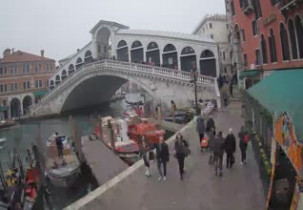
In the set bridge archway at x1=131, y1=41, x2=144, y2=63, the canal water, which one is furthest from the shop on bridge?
bridge archway at x1=131, y1=41, x2=144, y2=63

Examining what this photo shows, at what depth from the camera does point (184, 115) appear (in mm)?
23266

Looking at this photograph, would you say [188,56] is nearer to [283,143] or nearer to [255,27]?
[255,27]

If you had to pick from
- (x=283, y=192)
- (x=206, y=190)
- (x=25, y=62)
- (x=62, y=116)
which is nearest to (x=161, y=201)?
(x=206, y=190)

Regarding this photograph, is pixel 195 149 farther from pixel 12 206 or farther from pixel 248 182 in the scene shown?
pixel 12 206

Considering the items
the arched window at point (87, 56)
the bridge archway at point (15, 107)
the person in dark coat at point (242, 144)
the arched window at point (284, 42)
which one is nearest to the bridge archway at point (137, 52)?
the arched window at point (87, 56)

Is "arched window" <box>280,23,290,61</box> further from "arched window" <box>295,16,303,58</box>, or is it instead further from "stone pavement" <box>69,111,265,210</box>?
"stone pavement" <box>69,111,265,210</box>

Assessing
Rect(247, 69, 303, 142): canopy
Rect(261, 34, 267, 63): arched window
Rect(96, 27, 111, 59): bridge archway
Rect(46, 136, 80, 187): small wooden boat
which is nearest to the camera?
Rect(247, 69, 303, 142): canopy

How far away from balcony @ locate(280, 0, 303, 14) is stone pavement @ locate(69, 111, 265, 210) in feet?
14.4

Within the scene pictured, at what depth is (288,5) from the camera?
400 inches

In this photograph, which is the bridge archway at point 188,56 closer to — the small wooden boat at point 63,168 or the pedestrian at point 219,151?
the small wooden boat at point 63,168

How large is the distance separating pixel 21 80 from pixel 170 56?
24.5 metres

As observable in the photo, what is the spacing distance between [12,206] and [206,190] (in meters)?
6.20

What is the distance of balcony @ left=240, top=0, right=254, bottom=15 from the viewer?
17142 millimetres

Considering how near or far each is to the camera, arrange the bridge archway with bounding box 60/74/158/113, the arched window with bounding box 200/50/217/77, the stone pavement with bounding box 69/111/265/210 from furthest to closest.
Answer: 1. the bridge archway with bounding box 60/74/158/113
2. the arched window with bounding box 200/50/217/77
3. the stone pavement with bounding box 69/111/265/210
